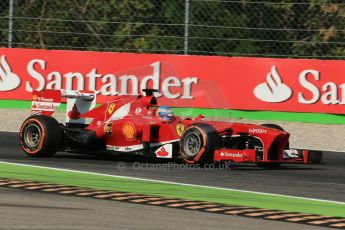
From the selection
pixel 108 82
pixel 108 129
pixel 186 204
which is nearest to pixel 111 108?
pixel 108 129

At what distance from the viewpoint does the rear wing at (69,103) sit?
13.4 metres

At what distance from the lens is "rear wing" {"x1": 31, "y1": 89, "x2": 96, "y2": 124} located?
13352 mm

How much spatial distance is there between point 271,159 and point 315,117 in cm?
450

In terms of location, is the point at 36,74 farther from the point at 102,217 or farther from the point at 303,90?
the point at 102,217

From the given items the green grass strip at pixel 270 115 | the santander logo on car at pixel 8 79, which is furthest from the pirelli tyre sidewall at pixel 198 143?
the santander logo on car at pixel 8 79

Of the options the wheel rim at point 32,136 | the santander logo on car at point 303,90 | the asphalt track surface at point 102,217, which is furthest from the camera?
the santander logo on car at point 303,90

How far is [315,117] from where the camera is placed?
54.4 feet

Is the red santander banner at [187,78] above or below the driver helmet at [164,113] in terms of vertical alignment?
above

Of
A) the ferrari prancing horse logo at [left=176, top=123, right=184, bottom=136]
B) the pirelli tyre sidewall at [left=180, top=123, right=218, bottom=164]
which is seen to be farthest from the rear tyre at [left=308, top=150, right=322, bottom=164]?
the ferrari prancing horse logo at [left=176, top=123, right=184, bottom=136]

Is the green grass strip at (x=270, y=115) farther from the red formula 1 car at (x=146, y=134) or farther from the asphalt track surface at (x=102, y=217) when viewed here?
the asphalt track surface at (x=102, y=217)

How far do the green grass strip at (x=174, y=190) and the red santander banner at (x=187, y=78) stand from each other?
541 cm

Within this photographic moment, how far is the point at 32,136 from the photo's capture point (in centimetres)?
1305

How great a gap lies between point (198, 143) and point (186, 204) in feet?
8.71

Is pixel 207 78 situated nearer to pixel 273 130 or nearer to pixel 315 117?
pixel 315 117
